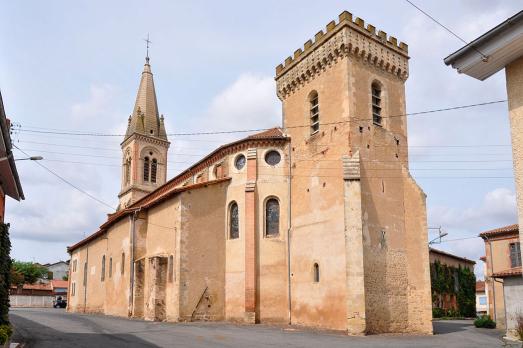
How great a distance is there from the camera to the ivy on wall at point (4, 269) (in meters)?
15.7

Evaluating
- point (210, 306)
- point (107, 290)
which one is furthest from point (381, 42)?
point (107, 290)

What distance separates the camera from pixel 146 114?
6066cm

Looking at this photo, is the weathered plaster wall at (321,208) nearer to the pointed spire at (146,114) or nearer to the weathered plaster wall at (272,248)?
the weathered plaster wall at (272,248)

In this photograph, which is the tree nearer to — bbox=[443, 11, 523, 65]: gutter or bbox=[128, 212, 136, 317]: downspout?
bbox=[128, 212, 136, 317]: downspout

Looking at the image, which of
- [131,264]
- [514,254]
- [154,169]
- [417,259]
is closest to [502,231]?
[514,254]

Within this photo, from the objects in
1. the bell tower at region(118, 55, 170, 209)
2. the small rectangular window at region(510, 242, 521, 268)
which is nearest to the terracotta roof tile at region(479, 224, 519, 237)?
the small rectangular window at region(510, 242, 521, 268)

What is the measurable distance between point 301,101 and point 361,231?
31.3ft

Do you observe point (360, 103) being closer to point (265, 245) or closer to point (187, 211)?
point (265, 245)

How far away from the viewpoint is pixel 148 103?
61.1 m

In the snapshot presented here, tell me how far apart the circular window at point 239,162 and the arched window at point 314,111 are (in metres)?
4.63

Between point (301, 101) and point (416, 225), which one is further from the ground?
point (301, 101)

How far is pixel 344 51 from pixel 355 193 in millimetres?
7854

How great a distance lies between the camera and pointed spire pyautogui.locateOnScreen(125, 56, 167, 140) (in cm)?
5950

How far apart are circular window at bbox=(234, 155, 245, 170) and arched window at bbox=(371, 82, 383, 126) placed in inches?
318
